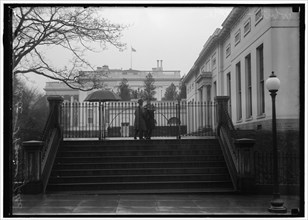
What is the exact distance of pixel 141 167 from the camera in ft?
41.4

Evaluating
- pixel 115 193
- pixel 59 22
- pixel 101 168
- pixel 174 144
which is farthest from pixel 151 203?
pixel 59 22

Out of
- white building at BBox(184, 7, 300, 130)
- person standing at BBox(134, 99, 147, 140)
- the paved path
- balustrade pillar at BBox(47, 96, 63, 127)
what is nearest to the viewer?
the paved path

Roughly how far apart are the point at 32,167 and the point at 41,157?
0.55 meters

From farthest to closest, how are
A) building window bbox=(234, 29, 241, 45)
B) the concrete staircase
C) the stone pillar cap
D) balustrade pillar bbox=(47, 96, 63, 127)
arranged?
building window bbox=(234, 29, 241, 45)
balustrade pillar bbox=(47, 96, 63, 127)
the stone pillar cap
the concrete staircase

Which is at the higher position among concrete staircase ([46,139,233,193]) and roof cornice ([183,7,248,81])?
roof cornice ([183,7,248,81])

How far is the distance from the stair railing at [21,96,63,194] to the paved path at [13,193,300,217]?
505mm

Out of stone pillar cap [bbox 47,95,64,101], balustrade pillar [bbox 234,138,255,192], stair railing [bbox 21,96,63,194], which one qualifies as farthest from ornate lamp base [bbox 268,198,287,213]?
stone pillar cap [bbox 47,95,64,101]

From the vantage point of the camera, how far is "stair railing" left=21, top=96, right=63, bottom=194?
11133mm

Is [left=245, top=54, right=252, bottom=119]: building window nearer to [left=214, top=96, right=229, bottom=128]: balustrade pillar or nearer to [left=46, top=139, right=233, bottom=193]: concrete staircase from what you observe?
[left=214, top=96, right=229, bottom=128]: balustrade pillar

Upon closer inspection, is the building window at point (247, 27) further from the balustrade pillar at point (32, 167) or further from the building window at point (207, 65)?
the building window at point (207, 65)

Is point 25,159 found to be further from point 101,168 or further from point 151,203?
point 151,203

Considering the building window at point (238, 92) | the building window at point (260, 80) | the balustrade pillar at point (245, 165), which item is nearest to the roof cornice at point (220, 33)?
the building window at point (260, 80)

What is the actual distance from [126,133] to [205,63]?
993 cm

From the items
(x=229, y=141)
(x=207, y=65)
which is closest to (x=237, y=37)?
(x=229, y=141)
